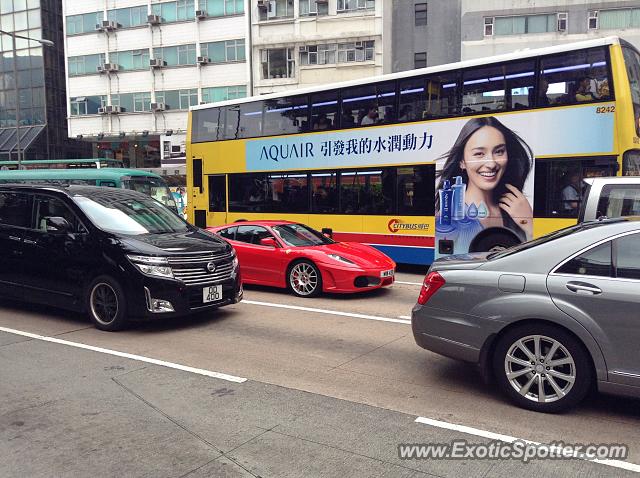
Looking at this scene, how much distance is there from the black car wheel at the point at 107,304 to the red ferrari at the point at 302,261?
3.39m

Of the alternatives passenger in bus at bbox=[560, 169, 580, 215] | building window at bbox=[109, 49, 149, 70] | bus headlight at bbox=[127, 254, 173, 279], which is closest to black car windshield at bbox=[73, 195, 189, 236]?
bus headlight at bbox=[127, 254, 173, 279]

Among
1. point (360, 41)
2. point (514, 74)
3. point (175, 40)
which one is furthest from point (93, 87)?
point (514, 74)

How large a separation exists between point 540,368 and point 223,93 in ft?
122

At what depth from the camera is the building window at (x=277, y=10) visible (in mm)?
35969

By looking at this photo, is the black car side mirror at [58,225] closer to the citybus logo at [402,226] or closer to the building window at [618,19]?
the citybus logo at [402,226]

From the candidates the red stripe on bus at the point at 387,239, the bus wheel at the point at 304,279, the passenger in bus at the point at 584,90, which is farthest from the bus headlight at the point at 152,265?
the passenger in bus at the point at 584,90

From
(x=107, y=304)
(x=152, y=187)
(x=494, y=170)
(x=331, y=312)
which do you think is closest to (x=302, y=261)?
(x=331, y=312)

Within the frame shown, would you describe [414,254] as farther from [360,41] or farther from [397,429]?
[360,41]

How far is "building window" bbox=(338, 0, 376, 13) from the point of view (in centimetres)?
3397

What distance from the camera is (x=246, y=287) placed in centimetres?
1045

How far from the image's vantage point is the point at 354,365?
5500 millimetres

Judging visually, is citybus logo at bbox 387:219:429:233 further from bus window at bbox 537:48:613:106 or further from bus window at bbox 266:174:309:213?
bus window at bbox 537:48:613:106

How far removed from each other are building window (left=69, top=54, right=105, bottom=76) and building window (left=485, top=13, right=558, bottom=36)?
29.4 meters

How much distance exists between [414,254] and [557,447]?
8.11 m
